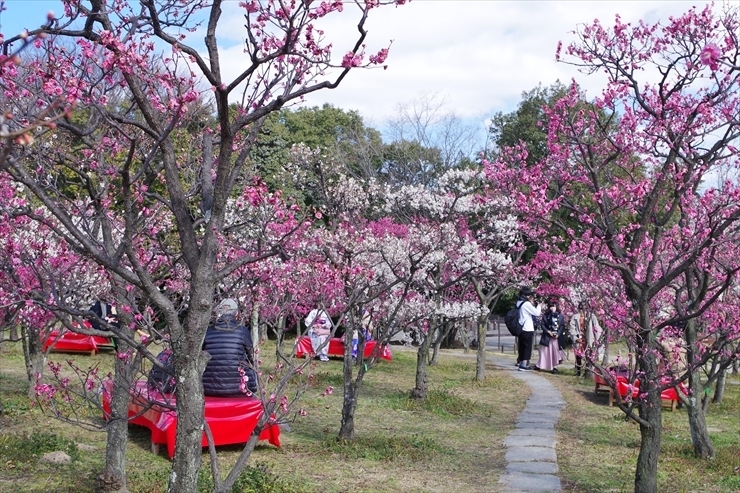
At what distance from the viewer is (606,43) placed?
270 inches

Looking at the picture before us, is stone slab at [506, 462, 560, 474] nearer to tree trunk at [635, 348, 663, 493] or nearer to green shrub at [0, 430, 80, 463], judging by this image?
tree trunk at [635, 348, 663, 493]

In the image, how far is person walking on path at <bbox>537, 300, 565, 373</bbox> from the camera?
16719 millimetres

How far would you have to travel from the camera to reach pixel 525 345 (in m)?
17.2

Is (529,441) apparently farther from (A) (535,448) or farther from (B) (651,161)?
(B) (651,161)

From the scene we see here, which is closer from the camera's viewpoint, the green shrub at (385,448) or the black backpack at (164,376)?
the black backpack at (164,376)

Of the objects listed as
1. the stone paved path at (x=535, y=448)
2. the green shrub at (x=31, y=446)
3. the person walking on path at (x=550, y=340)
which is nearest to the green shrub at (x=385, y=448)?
the stone paved path at (x=535, y=448)

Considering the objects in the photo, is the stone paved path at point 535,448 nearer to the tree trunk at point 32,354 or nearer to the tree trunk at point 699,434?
the tree trunk at point 699,434

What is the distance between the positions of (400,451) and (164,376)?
8.72ft

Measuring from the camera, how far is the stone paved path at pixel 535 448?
7.12 metres

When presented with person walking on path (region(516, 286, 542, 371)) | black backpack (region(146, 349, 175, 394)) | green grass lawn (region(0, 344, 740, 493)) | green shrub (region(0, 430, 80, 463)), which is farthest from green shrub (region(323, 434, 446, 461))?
person walking on path (region(516, 286, 542, 371))

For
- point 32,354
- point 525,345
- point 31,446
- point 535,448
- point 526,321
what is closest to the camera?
point 31,446

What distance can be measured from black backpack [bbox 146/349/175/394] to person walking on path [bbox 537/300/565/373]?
35.3 ft

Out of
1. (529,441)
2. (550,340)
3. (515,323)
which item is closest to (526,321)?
(515,323)

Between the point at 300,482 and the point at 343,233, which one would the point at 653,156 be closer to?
the point at 300,482
